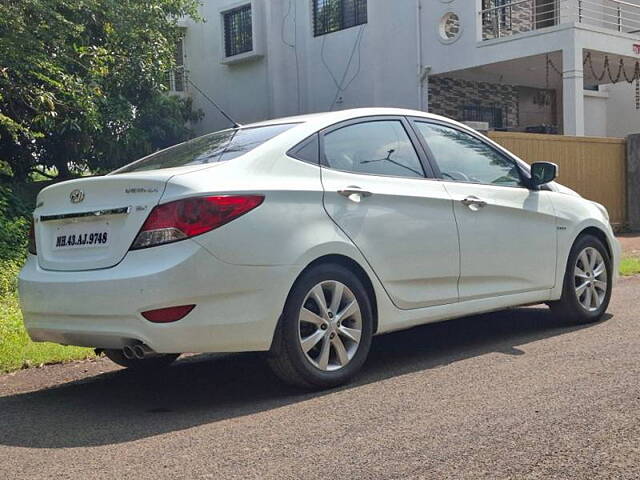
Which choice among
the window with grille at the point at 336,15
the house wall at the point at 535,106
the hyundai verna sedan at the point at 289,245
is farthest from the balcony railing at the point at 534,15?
the hyundai verna sedan at the point at 289,245

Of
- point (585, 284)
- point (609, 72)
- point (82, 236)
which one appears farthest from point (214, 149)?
point (609, 72)

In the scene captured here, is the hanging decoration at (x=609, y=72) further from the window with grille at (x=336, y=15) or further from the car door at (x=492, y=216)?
the car door at (x=492, y=216)

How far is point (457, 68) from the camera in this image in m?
18.0

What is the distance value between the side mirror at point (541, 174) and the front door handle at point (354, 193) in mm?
1895

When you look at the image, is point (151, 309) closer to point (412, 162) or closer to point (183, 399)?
point (183, 399)

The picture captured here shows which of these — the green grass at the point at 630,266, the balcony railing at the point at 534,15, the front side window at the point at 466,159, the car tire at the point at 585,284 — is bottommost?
the green grass at the point at 630,266

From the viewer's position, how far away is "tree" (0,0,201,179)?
10914 millimetres

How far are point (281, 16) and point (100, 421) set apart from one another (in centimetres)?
1750

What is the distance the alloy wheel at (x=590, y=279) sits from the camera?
658cm

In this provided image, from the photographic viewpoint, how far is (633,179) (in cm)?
1634

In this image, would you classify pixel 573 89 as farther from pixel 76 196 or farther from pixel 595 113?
pixel 76 196

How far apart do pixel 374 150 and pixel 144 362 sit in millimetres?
2196

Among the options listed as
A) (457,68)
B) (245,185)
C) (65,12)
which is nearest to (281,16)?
(457,68)

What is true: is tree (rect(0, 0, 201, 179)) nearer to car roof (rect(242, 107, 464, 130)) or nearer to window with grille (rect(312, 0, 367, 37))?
window with grille (rect(312, 0, 367, 37))
